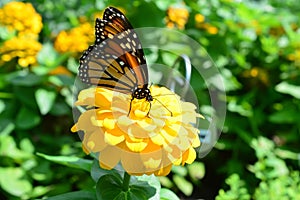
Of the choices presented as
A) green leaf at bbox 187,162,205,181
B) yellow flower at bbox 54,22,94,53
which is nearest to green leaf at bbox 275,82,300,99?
green leaf at bbox 187,162,205,181

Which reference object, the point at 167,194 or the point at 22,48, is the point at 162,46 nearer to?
the point at 22,48

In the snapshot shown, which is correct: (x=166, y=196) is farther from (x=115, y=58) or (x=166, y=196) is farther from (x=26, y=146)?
(x=26, y=146)

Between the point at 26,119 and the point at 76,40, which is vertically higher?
the point at 76,40

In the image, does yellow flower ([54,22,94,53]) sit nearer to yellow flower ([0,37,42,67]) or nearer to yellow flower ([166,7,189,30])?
yellow flower ([0,37,42,67])

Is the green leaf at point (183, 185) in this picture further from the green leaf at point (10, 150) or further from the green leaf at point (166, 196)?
the green leaf at point (166, 196)

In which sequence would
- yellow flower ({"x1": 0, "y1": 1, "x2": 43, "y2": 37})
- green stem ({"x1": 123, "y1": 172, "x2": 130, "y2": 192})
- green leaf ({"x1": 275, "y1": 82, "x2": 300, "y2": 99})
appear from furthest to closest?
green leaf ({"x1": 275, "y1": 82, "x2": 300, "y2": 99}) → yellow flower ({"x1": 0, "y1": 1, "x2": 43, "y2": 37}) → green stem ({"x1": 123, "y1": 172, "x2": 130, "y2": 192})

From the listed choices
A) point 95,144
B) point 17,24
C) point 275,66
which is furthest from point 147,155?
point 275,66

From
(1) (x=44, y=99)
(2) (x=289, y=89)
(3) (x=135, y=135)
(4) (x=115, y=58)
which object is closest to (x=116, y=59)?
(4) (x=115, y=58)
